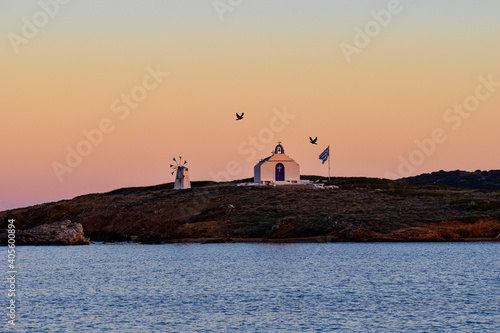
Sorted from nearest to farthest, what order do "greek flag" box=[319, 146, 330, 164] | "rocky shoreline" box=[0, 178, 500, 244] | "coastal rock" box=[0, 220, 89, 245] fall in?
"rocky shoreline" box=[0, 178, 500, 244], "coastal rock" box=[0, 220, 89, 245], "greek flag" box=[319, 146, 330, 164]

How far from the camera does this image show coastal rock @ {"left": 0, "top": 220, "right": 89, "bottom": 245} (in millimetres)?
121938

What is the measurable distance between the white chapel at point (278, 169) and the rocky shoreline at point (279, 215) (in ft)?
15.0

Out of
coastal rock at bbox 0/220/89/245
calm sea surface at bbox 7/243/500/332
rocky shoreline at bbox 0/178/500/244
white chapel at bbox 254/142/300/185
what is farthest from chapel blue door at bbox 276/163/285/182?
calm sea surface at bbox 7/243/500/332

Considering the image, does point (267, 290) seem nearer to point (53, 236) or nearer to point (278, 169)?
point (53, 236)

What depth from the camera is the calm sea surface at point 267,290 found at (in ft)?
144

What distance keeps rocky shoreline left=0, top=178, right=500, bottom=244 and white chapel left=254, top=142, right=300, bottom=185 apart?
15.0 feet

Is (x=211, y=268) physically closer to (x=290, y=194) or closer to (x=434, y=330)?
(x=434, y=330)

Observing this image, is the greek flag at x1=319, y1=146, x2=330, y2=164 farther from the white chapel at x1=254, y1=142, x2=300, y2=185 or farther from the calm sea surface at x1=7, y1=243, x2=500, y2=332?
the calm sea surface at x1=7, y1=243, x2=500, y2=332

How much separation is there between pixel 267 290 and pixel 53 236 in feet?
238

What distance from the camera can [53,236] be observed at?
12231 cm

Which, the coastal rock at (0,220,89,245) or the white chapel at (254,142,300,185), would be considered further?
the white chapel at (254,142,300,185)

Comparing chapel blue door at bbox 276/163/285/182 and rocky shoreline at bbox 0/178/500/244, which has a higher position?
chapel blue door at bbox 276/163/285/182

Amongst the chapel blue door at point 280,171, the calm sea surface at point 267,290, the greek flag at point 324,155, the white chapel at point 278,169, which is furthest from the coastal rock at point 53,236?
the greek flag at point 324,155

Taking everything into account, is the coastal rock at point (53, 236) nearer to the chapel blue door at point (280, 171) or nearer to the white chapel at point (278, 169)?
the white chapel at point (278, 169)
